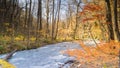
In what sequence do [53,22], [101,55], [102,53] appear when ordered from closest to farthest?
1. [102,53]
2. [101,55]
3. [53,22]

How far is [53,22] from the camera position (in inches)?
1133

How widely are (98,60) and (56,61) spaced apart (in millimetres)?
2027

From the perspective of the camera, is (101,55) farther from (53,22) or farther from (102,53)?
(53,22)

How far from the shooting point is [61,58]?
39.1ft

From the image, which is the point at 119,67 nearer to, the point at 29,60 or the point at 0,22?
the point at 29,60

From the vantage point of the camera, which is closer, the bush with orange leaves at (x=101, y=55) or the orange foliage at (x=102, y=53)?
the orange foliage at (x=102, y=53)

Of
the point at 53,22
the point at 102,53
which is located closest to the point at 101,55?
the point at 102,53

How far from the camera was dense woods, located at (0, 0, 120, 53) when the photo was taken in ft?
36.5

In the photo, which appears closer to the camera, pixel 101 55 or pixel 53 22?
pixel 101 55

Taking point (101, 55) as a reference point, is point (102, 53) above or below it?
above

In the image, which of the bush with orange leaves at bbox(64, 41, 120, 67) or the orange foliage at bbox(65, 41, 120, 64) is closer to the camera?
the orange foliage at bbox(65, 41, 120, 64)

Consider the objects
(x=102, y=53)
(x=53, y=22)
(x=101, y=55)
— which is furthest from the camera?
(x=53, y=22)

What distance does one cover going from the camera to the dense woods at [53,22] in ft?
36.5

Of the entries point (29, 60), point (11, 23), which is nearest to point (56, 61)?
point (29, 60)
